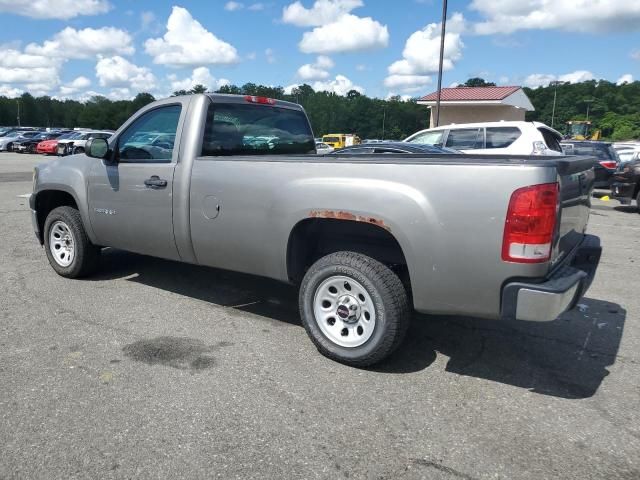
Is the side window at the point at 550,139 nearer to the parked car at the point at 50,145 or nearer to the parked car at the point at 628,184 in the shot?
the parked car at the point at 628,184

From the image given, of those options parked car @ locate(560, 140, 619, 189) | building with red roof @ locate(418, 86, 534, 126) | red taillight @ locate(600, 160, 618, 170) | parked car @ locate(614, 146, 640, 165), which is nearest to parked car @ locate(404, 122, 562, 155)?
parked car @ locate(560, 140, 619, 189)

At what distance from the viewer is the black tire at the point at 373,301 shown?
11.5ft

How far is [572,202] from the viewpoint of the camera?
3.46m

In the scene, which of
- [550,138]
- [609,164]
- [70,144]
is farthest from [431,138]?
[70,144]

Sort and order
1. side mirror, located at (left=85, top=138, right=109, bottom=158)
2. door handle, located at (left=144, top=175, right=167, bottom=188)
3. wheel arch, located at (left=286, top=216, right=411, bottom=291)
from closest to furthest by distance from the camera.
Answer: wheel arch, located at (left=286, top=216, right=411, bottom=291) < door handle, located at (left=144, top=175, right=167, bottom=188) < side mirror, located at (left=85, top=138, right=109, bottom=158)

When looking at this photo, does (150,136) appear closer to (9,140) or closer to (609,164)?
(609,164)

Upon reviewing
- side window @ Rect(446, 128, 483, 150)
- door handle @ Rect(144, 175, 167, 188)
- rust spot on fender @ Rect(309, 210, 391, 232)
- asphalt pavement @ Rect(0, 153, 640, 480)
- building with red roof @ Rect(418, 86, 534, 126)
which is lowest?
asphalt pavement @ Rect(0, 153, 640, 480)

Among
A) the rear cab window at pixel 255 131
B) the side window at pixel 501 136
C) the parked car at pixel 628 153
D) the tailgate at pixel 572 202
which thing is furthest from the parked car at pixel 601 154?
the tailgate at pixel 572 202

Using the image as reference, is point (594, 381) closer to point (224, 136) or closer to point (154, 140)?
point (224, 136)

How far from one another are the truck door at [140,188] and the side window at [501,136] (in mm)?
8284

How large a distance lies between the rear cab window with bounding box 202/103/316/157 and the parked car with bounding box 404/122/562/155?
6.04m

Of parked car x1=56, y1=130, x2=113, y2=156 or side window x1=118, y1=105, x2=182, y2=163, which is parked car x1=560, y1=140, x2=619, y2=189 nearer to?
side window x1=118, y1=105, x2=182, y2=163

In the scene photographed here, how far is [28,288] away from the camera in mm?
5398

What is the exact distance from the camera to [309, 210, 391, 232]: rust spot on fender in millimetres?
3413
